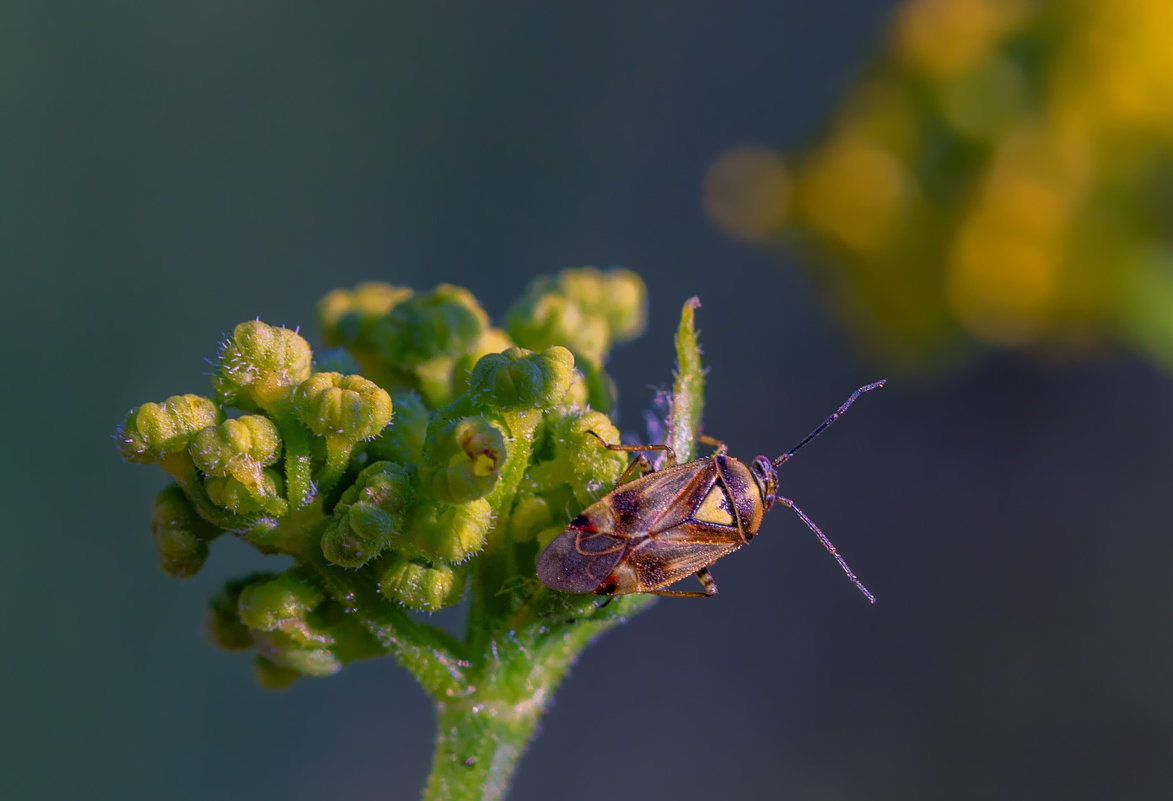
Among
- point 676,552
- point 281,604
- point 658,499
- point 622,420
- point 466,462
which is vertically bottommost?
point 622,420

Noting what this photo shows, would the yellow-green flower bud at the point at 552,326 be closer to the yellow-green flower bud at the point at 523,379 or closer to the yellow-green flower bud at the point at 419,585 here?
the yellow-green flower bud at the point at 523,379

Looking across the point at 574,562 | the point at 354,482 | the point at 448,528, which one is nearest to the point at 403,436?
the point at 354,482

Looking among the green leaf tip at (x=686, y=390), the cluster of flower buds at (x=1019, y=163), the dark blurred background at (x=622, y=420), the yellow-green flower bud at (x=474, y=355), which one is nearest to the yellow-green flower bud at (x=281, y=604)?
the yellow-green flower bud at (x=474, y=355)

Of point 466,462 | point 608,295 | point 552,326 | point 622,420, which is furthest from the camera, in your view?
point 622,420

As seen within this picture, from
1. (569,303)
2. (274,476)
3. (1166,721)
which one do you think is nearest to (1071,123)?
(569,303)

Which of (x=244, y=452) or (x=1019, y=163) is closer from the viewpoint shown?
(x=244, y=452)

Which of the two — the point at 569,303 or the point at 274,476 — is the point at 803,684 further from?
the point at 274,476

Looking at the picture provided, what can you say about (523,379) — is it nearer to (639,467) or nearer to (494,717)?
(639,467)
